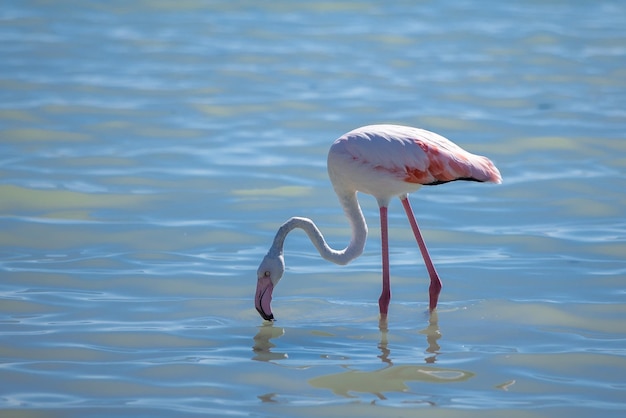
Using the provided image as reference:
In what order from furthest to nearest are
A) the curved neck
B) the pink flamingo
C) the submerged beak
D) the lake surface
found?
the curved neck < the pink flamingo < the submerged beak < the lake surface

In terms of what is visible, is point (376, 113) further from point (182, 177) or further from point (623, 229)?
point (623, 229)

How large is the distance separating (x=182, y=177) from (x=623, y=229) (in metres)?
4.12

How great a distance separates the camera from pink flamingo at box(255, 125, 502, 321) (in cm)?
674

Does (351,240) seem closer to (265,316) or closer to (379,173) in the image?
(379,173)

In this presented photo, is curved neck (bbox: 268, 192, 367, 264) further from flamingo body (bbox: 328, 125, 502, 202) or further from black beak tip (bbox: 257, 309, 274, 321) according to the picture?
black beak tip (bbox: 257, 309, 274, 321)

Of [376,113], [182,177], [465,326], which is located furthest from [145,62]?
[465,326]

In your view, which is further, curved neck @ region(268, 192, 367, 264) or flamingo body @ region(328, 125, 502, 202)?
curved neck @ region(268, 192, 367, 264)

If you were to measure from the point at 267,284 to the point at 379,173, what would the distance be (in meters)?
0.96

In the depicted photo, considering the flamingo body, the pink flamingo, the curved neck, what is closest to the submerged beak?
the pink flamingo

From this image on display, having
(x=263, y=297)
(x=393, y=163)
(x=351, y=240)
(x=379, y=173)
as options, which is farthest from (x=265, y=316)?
(x=393, y=163)

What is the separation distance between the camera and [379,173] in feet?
22.4

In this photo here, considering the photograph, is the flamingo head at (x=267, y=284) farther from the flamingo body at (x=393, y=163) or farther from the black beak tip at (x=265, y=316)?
the flamingo body at (x=393, y=163)

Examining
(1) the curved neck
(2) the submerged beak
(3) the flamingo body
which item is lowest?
(2) the submerged beak

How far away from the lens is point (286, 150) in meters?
12.0
